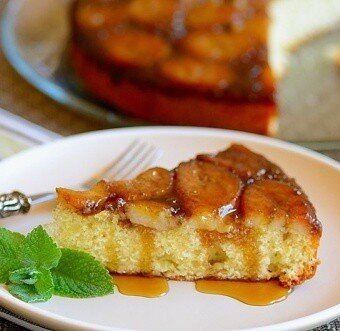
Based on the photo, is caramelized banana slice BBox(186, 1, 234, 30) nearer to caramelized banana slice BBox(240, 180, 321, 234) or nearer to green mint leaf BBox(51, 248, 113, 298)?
caramelized banana slice BBox(240, 180, 321, 234)

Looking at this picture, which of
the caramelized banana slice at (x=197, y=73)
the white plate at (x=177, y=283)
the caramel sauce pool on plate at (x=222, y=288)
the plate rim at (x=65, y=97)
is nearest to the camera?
the white plate at (x=177, y=283)

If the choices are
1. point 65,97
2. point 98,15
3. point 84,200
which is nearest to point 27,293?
point 84,200

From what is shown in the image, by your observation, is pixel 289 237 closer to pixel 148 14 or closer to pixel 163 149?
pixel 163 149

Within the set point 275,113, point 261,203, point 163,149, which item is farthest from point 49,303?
point 275,113

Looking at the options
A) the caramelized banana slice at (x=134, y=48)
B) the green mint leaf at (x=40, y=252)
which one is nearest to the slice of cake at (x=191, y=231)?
the green mint leaf at (x=40, y=252)

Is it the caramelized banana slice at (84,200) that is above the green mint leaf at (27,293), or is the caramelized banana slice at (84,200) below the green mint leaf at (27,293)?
above

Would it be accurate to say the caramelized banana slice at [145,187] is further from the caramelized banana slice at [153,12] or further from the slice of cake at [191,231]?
the caramelized banana slice at [153,12]

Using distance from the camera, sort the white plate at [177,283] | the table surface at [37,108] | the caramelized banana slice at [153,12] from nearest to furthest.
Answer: the white plate at [177,283]
the table surface at [37,108]
the caramelized banana slice at [153,12]

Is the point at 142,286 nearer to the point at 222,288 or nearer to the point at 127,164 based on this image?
the point at 222,288
